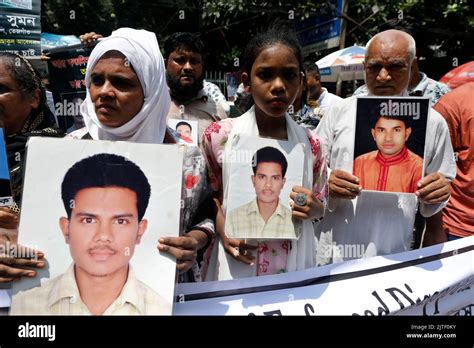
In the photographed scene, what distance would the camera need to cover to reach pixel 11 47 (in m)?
3.71

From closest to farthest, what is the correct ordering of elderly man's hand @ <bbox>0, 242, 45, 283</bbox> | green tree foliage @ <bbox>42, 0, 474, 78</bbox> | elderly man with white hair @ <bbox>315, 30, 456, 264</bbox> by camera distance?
elderly man's hand @ <bbox>0, 242, 45, 283</bbox> → elderly man with white hair @ <bbox>315, 30, 456, 264</bbox> → green tree foliage @ <bbox>42, 0, 474, 78</bbox>

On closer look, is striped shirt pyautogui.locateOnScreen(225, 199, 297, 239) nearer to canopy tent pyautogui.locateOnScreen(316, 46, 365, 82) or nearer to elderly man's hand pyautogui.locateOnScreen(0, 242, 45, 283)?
elderly man's hand pyautogui.locateOnScreen(0, 242, 45, 283)

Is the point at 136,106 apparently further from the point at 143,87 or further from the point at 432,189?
the point at 432,189

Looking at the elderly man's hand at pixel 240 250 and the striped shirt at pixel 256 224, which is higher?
the striped shirt at pixel 256 224

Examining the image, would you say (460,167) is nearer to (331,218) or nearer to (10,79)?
(331,218)

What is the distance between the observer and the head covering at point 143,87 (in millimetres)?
1997

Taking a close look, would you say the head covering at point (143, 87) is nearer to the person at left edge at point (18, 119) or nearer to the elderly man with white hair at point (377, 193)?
the person at left edge at point (18, 119)

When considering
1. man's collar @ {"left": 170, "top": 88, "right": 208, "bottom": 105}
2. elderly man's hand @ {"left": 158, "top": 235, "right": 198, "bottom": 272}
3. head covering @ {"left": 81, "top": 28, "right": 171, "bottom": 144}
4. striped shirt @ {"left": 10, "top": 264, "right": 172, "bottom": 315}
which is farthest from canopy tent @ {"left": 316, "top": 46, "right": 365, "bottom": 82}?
striped shirt @ {"left": 10, "top": 264, "right": 172, "bottom": 315}

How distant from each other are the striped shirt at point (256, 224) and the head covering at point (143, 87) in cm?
41

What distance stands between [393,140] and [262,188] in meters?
0.66

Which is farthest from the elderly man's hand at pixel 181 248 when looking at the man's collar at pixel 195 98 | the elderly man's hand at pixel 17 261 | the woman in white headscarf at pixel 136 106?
the man's collar at pixel 195 98

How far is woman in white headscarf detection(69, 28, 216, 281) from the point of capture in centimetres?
196
